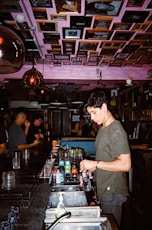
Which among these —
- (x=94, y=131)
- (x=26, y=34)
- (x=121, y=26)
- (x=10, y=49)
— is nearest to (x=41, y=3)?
(x=26, y=34)

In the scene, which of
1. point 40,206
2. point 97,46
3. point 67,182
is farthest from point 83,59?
point 40,206

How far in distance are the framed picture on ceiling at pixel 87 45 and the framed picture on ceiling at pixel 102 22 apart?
38.3 inches

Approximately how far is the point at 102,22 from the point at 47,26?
3.12 ft

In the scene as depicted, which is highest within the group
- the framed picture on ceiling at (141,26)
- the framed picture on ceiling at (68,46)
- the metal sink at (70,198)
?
the framed picture on ceiling at (68,46)

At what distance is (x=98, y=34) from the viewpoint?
16.4 ft

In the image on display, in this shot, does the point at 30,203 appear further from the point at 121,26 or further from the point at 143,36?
the point at 143,36

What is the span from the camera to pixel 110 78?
26.7 feet

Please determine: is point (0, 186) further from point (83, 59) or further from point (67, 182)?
point (83, 59)

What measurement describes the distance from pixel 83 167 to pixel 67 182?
57 cm

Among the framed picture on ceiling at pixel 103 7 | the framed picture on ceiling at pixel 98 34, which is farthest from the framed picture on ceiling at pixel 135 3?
the framed picture on ceiling at pixel 98 34

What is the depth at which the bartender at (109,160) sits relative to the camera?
7.23 feet

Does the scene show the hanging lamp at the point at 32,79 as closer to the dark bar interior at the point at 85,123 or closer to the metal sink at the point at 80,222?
the dark bar interior at the point at 85,123

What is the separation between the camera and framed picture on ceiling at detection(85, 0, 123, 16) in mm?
3533

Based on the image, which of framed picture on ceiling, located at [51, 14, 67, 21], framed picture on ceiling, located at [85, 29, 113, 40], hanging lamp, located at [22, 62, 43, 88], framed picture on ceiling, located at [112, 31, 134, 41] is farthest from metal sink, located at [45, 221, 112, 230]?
hanging lamp, located at [22, 62, 43, 88]
